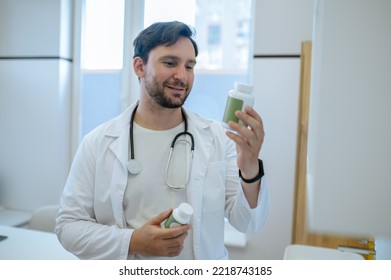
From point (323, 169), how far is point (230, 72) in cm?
103

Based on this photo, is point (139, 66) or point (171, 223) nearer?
point (171, 223)

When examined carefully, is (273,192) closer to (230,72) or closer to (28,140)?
(230,72)

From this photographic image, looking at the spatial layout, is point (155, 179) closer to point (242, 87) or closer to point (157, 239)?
point (157, 239)

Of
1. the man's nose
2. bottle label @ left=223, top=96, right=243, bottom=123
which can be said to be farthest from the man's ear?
bottle label @ left=223, top=96, right=243, bottom=123

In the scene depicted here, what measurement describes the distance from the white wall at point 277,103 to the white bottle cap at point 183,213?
56cm

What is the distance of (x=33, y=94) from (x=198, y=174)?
59 cm

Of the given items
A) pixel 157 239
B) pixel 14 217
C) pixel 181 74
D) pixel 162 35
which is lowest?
pixel 14 217

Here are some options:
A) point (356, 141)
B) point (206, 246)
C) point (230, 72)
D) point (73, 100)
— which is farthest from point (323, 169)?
point (230, 72)

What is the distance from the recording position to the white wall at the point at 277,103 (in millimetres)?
1129

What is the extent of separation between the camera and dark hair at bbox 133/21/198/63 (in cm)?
80

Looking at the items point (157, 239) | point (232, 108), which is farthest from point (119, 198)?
point (232, 108)

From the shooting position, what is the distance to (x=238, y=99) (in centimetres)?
57

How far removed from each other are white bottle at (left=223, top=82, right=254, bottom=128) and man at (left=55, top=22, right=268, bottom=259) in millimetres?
231

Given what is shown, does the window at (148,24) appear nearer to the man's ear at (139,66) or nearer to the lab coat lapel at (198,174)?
the man's ear at (139,66)
